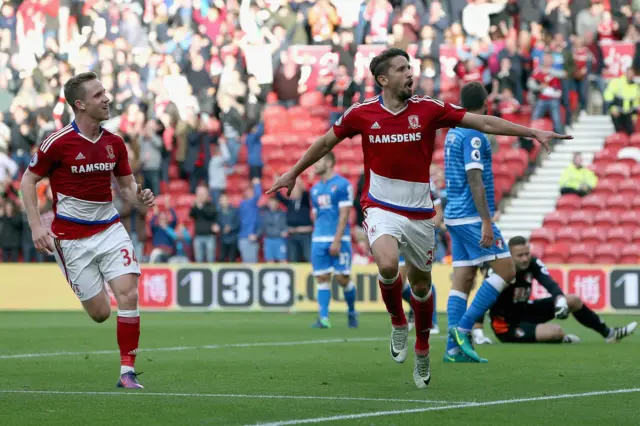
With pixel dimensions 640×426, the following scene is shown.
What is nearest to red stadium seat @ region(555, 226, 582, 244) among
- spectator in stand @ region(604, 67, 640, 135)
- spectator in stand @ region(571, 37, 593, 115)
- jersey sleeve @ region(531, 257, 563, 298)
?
spectator in stand @ region(604, 67, 640, 135)

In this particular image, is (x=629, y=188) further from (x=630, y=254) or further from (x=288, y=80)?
(x=288, y=80)

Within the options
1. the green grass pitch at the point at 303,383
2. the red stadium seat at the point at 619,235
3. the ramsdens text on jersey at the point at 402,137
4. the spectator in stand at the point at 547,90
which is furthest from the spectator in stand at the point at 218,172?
the ramsdens text on jersey at the point at 402,137

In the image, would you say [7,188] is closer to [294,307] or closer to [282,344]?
[294,307]

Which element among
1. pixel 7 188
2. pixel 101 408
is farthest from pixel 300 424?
pixel 7 188

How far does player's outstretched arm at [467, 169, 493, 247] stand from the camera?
35.5 feet

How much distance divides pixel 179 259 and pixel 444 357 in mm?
14280

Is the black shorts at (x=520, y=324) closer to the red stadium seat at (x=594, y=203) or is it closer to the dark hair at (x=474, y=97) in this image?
the dark hair at (x=474, y=97)

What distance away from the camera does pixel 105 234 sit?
31.0ft

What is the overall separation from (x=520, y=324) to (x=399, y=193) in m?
5.53

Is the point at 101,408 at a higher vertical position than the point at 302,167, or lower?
lower

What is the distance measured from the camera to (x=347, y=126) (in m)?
9.14

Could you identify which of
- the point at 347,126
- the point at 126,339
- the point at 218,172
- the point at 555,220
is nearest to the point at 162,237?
the point at 218,172

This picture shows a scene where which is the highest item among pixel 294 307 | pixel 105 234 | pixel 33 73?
pixel 33 73

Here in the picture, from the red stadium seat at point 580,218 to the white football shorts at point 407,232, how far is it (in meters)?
15.1
